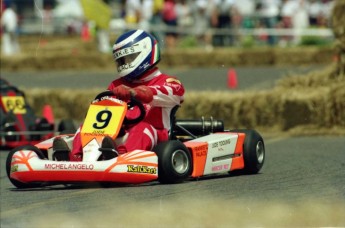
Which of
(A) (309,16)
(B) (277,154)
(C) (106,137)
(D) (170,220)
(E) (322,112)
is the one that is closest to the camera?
(D) (170,220)

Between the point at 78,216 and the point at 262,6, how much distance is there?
20991mm

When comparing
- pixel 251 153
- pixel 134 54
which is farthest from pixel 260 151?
pixel 134 54

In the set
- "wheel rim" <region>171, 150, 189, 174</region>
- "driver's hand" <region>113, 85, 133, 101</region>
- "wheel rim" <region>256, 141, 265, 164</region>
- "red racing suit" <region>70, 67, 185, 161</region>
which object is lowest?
"wheel rim" <region>256, 141, 265, 164</region>

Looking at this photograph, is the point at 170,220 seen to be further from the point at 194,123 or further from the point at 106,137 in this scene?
the point at 194,123

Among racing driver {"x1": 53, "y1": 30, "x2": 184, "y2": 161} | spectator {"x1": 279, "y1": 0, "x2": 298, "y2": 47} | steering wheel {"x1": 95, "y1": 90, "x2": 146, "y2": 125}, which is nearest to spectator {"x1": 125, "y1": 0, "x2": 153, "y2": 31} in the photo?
spectator {"x1": 279, "y1": 0, "x2": 298, "y2": 47}

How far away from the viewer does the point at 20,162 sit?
8.00 metres

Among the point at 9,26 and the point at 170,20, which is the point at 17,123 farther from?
the point at 9,26

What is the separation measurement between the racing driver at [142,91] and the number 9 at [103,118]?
15 cm

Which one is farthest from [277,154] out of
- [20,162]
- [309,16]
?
[309,16]

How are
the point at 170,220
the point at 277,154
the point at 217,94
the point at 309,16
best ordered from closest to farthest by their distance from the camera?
the point at 170,220 < the point at 277,154 < the point at 217,94 < the point at 309,16

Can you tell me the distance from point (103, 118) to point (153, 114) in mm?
468

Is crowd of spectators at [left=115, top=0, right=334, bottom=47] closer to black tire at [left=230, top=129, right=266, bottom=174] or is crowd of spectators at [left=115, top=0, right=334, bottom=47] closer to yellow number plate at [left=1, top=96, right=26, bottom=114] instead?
yellow number plate at [left=1, top=96, right=26, bottom=114]

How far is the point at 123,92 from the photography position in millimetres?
8203

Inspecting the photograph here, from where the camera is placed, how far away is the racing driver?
8.25 meters
